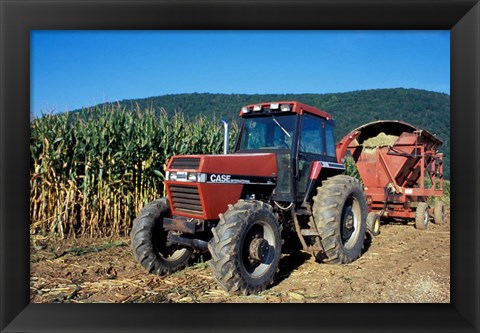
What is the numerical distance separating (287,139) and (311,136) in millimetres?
582

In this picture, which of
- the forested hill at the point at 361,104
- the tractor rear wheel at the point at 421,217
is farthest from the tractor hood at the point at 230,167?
the forested hill at the point at 361,104

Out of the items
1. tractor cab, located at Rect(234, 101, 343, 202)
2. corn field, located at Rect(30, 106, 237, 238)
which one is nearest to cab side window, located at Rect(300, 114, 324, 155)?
tractor cab, located at Rect(234, 101, 343, 202)

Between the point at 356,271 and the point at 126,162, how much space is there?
15.3ft

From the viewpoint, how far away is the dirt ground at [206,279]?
15.4 feet

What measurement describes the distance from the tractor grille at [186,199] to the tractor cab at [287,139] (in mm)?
1266

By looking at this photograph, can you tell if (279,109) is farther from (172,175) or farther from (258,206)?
(172,175)

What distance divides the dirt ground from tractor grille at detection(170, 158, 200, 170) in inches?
59.4

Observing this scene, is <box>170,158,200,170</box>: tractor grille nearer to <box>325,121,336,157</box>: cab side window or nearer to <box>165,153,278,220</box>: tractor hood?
<box>165,153,278,220</box>: tractor hood

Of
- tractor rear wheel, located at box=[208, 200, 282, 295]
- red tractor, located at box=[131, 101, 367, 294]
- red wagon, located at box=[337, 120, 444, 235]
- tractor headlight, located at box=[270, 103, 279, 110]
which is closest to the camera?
tractor rear wheel, located at box=[208, 200, 282, 295]

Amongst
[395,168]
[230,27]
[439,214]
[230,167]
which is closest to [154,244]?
[230,167]

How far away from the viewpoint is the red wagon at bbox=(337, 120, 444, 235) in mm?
9727

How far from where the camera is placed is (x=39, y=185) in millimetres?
7258
